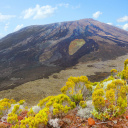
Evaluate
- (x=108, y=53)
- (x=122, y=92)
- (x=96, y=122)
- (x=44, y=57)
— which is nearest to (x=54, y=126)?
(x=96, y=122)

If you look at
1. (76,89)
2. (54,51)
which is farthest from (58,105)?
(54,51)

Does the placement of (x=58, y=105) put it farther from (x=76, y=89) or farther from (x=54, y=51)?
(x=54, y=51)

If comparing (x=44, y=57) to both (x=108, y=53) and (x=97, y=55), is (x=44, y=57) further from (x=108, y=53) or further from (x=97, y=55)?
(x=108, y=53)

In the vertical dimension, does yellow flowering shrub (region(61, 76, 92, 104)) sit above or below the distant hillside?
below

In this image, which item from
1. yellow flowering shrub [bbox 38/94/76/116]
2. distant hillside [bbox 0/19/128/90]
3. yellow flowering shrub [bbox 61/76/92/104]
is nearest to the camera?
yellow flowering shrub [bbox 38/94/76/116]

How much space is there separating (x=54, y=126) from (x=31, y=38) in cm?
5345

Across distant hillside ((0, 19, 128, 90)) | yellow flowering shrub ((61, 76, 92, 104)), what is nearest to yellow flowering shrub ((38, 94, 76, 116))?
yellow flowering shrub ((61, 76, 92, 104))

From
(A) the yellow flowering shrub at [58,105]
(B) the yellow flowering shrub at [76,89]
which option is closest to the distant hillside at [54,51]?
(B) the yellow flowering shrub at [76,89]

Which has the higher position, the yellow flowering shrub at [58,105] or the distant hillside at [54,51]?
the distant hillside at [54,51]

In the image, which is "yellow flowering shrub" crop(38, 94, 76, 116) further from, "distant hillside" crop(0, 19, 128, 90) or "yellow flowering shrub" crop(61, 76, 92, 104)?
"distant hillside" crop(0, 19, 128, 90)

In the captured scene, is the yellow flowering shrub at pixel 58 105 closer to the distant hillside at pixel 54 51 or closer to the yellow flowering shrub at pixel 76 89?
the yellow flowering shrub at pixel 76 89

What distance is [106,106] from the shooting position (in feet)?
15.8

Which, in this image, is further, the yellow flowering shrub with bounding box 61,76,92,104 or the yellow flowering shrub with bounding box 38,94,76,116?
the yellow flowering shrub with bounding box 61,76,92,104

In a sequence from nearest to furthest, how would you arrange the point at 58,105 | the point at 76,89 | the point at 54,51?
the point at 58,105
the point at 76,89
the point at 54,51
